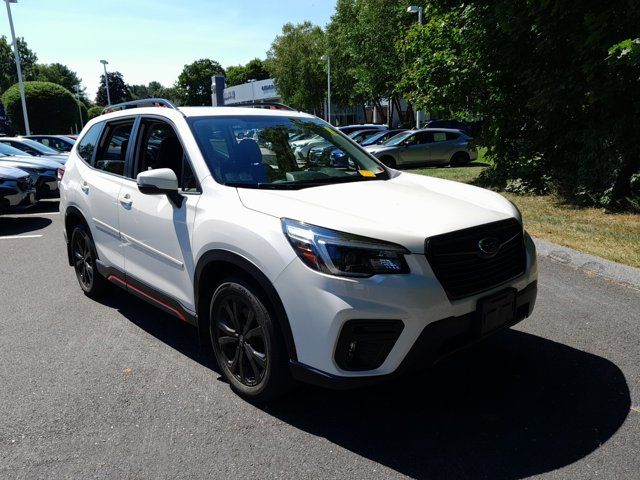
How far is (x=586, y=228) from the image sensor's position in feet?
24.3

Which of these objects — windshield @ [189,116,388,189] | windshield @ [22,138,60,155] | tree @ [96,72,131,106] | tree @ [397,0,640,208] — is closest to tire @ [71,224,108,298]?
windshield @ [189,116,388,189]

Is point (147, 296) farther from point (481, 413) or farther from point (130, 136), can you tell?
point (481, 413)

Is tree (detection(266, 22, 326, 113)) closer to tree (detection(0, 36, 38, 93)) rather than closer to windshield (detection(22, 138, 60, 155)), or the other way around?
windshield (detection(22, 138, 60, 155))

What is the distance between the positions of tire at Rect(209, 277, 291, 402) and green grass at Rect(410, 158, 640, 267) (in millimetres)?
4514

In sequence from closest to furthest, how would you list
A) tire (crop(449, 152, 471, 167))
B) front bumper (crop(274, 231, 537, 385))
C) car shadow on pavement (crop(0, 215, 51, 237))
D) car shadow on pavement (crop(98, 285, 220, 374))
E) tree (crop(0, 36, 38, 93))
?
front bumper (crop(274, 231, 537, 385)) → car shadow on pavement (crop(98, 285, 220, 374)) → car shadow on pavement (crop(0, 215, 51, 237)) → tire (crop(449, 152, 471, 167)) → tree (crop(0, 36, 38, 93))

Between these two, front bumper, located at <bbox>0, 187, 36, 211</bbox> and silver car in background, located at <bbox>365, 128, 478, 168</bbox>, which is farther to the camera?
silver car in background, located at <bbox>365, 128, 478, 168</bbox>

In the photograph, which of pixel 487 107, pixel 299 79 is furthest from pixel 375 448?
pixel 299 79

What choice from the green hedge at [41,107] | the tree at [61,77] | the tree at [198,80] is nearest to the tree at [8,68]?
the tree at [61,77]

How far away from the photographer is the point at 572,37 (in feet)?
28.0

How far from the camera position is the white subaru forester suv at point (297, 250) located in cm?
257

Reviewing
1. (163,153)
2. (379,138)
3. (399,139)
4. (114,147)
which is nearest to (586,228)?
(163,153)

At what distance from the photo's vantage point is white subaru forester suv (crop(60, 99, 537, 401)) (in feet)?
8.43

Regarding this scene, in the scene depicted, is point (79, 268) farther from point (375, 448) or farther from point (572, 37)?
point (572, 37)

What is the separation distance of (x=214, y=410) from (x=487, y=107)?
9868 mm
